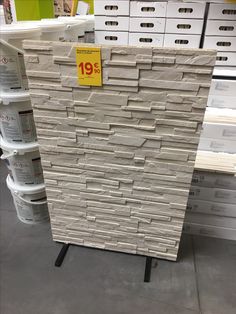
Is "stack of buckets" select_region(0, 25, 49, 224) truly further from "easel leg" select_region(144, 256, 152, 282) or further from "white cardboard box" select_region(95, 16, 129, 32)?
"easel leg" select_region(144, 256, 152, 282)

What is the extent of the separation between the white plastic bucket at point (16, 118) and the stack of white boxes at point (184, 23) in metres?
0.71

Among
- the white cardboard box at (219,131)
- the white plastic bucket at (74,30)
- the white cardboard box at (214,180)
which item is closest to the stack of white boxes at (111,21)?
the white plastic bucket at (74,30)

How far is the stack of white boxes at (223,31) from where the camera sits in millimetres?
1204

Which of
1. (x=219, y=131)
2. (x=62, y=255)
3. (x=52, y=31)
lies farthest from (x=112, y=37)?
(x=62, y=255)

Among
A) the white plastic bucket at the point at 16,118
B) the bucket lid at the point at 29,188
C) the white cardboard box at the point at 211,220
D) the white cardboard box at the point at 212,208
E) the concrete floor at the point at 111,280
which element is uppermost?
the white plastic bucket at the point at 16,118

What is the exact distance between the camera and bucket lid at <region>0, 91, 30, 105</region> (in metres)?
1.15

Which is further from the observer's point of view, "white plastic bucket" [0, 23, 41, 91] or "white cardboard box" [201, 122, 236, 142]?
"white cardboard box" [201, 122, 236, 142]

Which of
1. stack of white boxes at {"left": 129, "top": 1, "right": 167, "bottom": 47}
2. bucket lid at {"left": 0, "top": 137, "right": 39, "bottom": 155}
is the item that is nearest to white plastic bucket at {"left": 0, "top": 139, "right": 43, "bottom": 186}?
bucket lid at {"left": 0, "top": 137, "right": 39, "bottom": 155}

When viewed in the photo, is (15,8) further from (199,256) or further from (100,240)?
(199,256)

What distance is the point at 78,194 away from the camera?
1.22 m

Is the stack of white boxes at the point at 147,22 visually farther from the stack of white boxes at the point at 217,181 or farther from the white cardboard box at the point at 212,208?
the white cardboard box at the point at 212,208

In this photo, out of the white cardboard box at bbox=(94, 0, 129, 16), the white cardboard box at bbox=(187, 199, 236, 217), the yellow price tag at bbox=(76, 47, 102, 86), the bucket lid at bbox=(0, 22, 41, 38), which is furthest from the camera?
the white cardboard box at bbox=(187, 199, 236, 217)

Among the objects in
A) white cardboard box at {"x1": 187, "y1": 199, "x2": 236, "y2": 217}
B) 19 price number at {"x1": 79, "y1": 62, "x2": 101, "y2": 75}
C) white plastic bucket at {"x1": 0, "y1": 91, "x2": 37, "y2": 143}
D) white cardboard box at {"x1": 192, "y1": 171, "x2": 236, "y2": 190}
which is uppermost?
19 price number at {"x1": 79, "y1": 62, "x2": 101, "y2": 75}

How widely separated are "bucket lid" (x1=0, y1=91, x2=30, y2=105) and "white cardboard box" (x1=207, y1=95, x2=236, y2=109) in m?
0.90
